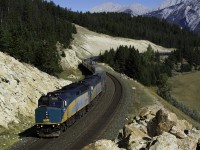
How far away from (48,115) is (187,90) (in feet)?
381

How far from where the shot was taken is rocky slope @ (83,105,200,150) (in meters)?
19.4

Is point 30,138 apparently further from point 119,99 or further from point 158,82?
point 158,82

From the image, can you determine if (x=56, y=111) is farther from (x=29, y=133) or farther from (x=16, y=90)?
(x=16, y=90)

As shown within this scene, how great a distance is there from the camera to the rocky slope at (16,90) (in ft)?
139

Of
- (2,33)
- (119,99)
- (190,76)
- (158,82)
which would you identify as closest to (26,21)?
(158,82)

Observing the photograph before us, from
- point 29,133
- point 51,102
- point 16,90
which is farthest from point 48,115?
point 16,90

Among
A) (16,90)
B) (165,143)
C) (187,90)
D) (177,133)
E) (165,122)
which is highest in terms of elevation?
(165,143)

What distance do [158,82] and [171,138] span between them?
127 m

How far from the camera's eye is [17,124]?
41906mm

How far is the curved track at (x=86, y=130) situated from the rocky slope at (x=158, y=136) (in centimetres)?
913

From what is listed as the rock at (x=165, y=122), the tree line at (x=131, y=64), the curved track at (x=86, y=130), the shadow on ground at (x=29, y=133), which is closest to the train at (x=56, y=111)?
the curved track at (x=86, y=130)

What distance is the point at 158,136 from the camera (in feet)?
65.9

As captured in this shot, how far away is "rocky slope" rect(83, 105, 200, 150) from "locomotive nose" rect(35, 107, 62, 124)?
11.5m

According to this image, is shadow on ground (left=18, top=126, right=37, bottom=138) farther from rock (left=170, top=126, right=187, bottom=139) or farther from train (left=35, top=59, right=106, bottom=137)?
rock (left=170, top=126, right=187, bottom=139)
